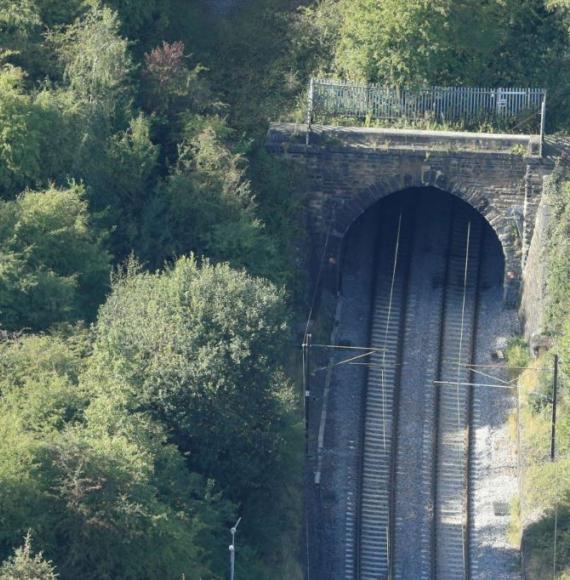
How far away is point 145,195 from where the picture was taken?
64688mm

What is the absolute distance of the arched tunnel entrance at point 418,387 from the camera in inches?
2388

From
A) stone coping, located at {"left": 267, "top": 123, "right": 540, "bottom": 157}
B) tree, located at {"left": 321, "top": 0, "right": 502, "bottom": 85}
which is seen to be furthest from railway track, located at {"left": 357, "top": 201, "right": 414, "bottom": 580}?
tree, located at {"left": 321, "top": 0, "right": 502, "bottom": 85}

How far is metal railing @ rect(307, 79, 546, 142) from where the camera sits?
68062 mm

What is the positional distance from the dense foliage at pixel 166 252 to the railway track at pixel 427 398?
3.18 metres

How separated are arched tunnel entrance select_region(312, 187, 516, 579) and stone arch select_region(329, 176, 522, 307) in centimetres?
119

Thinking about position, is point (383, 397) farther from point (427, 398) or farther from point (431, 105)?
point (431, 105)

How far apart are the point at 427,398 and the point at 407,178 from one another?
303 inches

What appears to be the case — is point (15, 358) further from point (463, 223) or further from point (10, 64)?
point (463, 223)

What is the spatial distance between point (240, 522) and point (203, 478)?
199 centimetres

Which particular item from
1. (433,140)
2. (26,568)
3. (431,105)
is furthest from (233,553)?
(431,105)

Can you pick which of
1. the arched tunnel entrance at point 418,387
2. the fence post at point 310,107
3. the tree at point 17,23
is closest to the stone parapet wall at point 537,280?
the arched tunnel entrance at point 418,387

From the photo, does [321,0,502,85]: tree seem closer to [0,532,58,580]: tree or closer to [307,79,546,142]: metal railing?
[307,79,546,142]: metal railing

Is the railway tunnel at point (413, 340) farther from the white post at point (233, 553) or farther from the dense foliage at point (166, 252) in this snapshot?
the white post at point (233, 553)

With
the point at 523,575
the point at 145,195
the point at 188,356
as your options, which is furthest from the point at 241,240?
the point at 523,575
